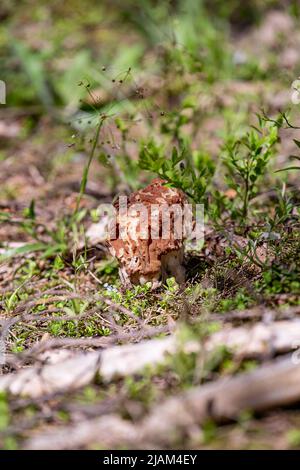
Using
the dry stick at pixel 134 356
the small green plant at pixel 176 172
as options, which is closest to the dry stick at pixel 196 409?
the dry stick at pixel 134 356

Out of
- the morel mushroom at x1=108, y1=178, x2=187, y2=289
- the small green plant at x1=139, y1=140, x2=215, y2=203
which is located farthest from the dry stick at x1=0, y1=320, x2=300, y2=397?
the small green plant at x1=139, y1=140, x2=215, y2=203

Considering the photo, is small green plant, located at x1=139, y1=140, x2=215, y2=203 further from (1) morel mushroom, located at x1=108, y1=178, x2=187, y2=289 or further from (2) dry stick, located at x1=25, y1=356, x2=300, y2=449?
(2) dry stick, located at x1=25, y1=356, x2=300, y2=449

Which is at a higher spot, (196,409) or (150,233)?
(150,233)

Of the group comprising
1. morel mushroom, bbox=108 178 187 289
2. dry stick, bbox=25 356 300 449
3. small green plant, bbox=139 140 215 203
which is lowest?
dry stick, bbox=25 356 300 449

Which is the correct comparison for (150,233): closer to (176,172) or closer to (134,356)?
(176,172)

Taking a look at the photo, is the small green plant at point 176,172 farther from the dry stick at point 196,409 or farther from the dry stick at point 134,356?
the dry stick at point 196,409

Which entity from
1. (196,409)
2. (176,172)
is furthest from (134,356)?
(176,172)
